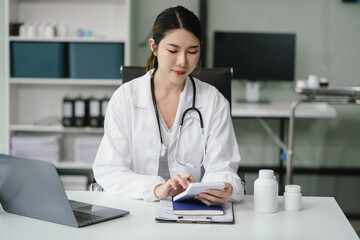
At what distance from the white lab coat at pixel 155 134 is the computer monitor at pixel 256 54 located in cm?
223

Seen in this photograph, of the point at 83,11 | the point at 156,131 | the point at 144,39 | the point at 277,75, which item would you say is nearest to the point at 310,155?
the point at 277,75

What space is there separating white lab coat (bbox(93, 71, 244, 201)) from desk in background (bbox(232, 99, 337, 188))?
5.42ft

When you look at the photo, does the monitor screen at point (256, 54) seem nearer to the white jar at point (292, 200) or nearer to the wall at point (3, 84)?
the wall at point (3, 84)

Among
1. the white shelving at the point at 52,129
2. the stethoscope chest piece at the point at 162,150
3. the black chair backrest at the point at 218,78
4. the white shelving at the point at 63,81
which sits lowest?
the white shelving at the point at 52,129

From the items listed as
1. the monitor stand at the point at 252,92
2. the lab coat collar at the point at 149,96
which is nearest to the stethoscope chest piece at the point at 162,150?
the lab coat collar at the point at 149,96

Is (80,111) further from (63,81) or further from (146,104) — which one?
(146,104)

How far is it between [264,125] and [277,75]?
43 cm

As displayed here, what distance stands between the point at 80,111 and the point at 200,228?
8.46ft

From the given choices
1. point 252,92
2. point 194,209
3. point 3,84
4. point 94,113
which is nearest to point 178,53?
point 194,209

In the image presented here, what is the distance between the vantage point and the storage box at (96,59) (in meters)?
3.69

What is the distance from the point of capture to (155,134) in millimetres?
1792

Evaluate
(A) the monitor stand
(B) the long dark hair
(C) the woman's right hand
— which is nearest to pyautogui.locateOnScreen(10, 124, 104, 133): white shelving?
(A) the monitor stand

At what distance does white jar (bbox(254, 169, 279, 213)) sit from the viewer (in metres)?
1.37

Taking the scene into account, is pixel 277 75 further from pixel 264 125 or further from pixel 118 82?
pixel 118 82
